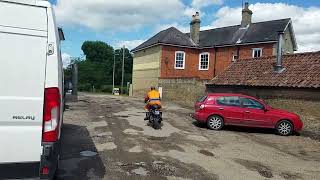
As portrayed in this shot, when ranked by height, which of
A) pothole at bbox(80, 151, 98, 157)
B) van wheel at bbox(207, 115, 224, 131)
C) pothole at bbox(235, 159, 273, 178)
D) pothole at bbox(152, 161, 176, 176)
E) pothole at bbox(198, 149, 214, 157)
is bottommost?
pothole at bbox(235, 159, 273, 178)

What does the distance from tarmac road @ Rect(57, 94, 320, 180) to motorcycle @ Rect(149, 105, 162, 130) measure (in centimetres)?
30

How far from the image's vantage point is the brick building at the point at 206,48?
40969mm

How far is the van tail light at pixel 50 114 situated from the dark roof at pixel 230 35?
117 ft

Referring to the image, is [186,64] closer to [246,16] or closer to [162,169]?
[246,16]

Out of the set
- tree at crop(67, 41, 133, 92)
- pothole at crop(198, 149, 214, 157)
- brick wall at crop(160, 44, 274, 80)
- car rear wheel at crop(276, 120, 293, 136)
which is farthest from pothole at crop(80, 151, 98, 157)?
tree at crop(67, 41, 133, 92)

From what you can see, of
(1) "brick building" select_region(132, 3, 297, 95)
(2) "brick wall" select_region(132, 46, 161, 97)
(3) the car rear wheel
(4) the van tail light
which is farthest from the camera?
(2) "brick wall" select_region(132, 46, 161, 97)

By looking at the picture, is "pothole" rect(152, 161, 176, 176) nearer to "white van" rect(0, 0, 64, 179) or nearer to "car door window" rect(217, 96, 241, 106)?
"white van" rect(0, 0, 64, 179)

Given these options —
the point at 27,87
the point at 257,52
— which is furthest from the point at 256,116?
the point at 257,52

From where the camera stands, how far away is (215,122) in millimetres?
17328

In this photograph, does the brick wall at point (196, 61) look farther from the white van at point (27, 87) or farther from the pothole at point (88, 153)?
the white van at point (27, 87)

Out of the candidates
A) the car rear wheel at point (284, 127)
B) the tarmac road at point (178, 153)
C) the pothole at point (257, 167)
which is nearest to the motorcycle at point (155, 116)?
the tarmac road at point (178, 153)

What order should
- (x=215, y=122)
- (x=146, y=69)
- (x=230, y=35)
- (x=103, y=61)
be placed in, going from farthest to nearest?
(x=103, y=61)
(x=146, y=69)
(x=230, y=35)
(x=215, y=122)

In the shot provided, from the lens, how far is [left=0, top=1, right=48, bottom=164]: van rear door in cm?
493

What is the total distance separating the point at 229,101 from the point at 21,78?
44.5ft
